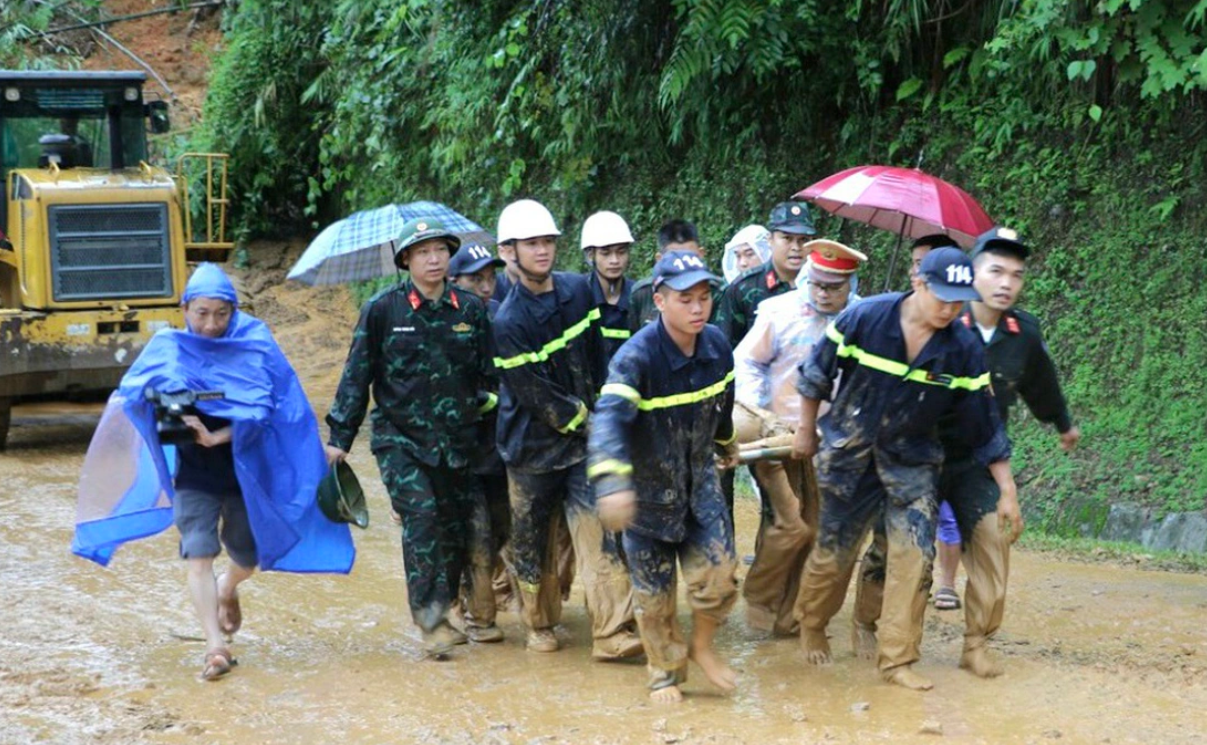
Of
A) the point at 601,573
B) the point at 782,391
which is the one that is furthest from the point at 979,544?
the point at 601,573

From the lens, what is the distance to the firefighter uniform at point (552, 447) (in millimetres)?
6812

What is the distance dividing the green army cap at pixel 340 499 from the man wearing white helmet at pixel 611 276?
151cm

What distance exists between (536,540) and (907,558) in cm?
180

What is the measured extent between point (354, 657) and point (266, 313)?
14271 mm

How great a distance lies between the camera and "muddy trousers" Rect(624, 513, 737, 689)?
6133mm

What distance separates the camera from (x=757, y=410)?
7.13 m

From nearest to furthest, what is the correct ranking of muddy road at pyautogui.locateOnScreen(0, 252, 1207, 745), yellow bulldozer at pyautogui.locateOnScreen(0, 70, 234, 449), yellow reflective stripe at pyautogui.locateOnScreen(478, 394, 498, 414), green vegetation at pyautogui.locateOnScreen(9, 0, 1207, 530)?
muddy road at pyautogui.locateOnScreen(0, 252, 1207, 745) < yellow reflective stripe at pyautogui.locateOnScreen(478, 394, 498, 414) < green vegetation at pyautogui.locateOnScreen(9, 0, 1207, 530) < yellow bulldozer at pyautogui.locateOnScreen(0, 70, 234, 449)

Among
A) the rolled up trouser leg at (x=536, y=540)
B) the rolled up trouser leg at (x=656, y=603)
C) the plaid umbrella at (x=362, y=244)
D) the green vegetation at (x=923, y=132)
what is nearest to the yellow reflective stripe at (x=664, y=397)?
the rolled up trouser leg at (x=656, y=603)

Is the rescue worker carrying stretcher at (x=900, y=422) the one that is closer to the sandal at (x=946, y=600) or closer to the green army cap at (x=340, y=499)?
the sandal at (x=946, y=600)

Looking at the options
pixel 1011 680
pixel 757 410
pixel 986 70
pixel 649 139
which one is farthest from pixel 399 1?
pixel 1011 680

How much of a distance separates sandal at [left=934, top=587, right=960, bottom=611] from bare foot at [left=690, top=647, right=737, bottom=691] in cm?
197

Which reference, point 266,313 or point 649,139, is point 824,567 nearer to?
point 649,139

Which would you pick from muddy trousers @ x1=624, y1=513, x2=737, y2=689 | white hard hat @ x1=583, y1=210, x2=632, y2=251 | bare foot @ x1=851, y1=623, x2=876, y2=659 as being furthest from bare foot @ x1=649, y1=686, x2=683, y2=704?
white hard hat @ x1=583, y1=210, x2=632, y2=251

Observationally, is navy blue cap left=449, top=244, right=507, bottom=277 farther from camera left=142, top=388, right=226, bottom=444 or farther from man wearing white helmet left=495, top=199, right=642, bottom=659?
camera left=142, top=388, right=226, bottom=444
